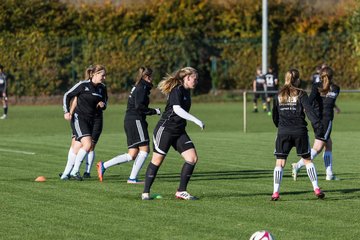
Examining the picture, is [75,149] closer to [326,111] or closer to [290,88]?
[326,111]

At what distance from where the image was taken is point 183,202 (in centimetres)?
1409

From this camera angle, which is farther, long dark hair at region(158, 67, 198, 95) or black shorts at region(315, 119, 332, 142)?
black shorts at region(315, 119, 332, 142)

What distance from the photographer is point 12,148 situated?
80.1 ft

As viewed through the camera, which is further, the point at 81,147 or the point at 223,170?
the point at 223,170

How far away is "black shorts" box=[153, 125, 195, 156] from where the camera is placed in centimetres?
1434

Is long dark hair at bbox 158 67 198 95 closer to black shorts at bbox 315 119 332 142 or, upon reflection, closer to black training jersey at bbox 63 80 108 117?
black training jersey at bbox 63 80 108 117

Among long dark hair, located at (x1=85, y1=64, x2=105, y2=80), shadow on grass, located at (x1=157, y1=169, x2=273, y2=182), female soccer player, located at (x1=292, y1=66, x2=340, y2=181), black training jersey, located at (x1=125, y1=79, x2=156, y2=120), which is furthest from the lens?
shadow on grass, located at (x1=157, y1=169, x2=273, y2=182)

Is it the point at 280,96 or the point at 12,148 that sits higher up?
the point at 280,96

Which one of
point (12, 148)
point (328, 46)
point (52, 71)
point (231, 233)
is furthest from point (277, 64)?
point (231, 233)

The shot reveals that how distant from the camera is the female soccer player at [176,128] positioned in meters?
14.2

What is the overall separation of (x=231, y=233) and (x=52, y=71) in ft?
132

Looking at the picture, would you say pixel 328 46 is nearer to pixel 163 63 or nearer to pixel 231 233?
pixel 163 63

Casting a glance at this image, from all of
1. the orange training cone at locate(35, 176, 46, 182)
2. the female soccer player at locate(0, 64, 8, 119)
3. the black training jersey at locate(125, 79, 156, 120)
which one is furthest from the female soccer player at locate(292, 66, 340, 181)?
the female soccer player at locate(0, 64, 8, 119)

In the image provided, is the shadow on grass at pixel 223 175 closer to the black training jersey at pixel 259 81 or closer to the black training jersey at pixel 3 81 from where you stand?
the black training jersey at pixel 3 81
